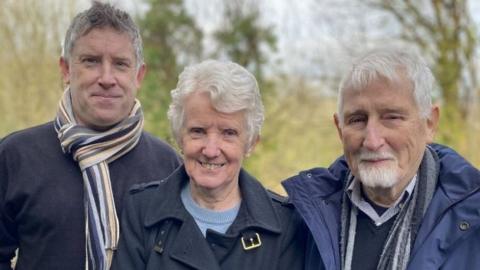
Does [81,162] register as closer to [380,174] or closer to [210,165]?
[210,165]

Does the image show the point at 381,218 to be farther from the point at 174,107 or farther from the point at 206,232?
the point at 174,107

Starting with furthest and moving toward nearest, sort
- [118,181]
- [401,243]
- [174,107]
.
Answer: [118,181] < [174,107] < [401,243]

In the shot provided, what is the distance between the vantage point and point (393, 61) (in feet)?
9.14

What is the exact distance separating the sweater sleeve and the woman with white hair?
61cm

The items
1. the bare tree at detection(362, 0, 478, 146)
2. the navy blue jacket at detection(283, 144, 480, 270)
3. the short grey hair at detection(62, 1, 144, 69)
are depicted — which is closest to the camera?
the navy blue jacket at detection(283, 144, 480, 270)

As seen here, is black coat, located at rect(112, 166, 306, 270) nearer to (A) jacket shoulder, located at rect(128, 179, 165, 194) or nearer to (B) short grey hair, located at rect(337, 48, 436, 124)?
(A) jacket shoulder, located at rect(128, 179, 165, 194)

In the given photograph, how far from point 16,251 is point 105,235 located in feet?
2.06

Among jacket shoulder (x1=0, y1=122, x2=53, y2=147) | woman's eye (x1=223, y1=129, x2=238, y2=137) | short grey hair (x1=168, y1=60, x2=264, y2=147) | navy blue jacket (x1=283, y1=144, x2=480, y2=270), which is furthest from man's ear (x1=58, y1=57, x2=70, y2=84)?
navy blue jacket (x1=283, y1=144, x2=480, y2=270)

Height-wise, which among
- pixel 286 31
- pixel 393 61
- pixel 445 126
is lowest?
pixel 445 126

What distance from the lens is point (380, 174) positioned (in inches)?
108

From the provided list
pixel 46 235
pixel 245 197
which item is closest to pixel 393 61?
pixel 245 197

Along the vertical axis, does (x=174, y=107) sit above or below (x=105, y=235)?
above

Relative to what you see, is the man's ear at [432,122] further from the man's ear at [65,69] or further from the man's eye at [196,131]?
the man's ear at [65,69]

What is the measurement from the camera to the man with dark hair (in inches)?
123
